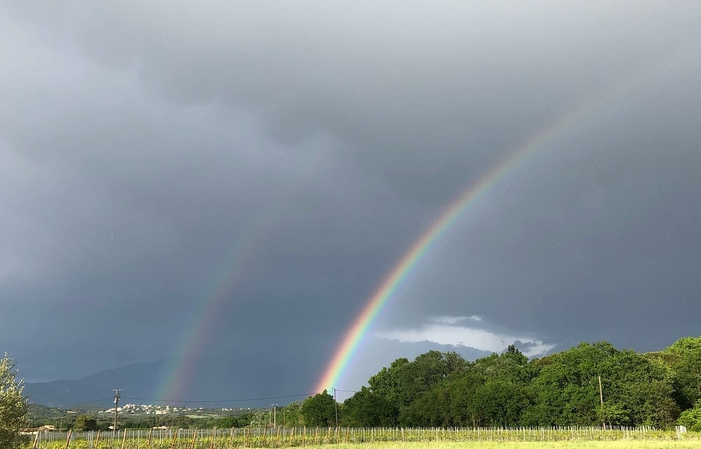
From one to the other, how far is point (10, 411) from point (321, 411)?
3349 inches

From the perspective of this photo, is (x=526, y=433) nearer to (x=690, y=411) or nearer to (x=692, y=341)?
(x=690, y=411)

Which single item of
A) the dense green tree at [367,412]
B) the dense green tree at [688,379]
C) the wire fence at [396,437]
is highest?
the dense green tree at [688,379]

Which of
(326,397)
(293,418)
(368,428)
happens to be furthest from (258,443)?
(293,418)

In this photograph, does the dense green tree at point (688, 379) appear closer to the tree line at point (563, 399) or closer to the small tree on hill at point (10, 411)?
the tree line at point (563, 399)

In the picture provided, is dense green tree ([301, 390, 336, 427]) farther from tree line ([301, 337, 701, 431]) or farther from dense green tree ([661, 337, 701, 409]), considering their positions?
dense green tree ([661, 337, 701, 409])

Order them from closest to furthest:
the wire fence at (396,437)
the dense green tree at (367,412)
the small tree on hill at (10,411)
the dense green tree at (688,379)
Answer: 1. the small tree on hill at (10,411)
2. the wire fence at (396,437)
3. the dense green tree at (688,379)
4. the dense green tree at (367,412)

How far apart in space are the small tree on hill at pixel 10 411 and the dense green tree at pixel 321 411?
82150mm

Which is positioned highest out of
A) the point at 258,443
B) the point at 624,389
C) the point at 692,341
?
the point at 692,341

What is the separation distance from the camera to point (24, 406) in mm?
26016

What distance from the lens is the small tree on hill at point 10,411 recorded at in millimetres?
24245

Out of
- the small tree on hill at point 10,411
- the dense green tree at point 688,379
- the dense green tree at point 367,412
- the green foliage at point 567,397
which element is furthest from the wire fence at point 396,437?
the small tree on hill at point 10,411

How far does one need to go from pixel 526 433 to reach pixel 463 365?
6376 cm

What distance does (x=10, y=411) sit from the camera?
24.7 metres

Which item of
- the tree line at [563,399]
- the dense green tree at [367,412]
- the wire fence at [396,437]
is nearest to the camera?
the wire fence at [396,437]
